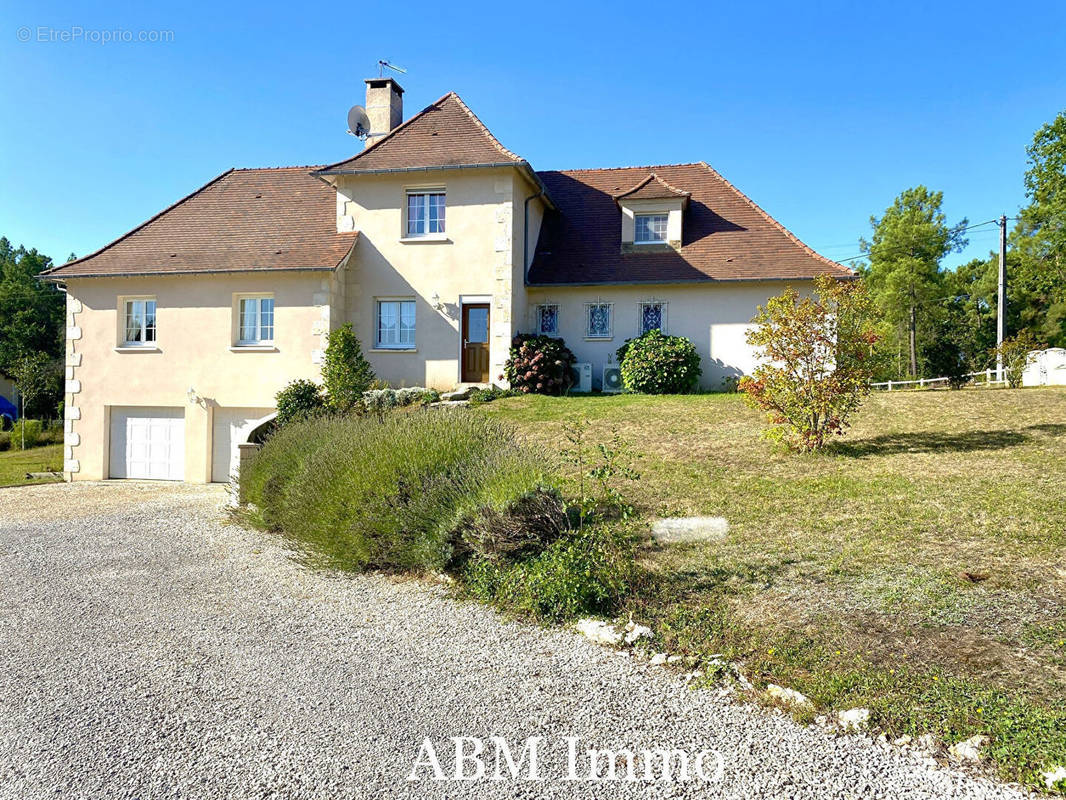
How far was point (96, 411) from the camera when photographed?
63.5ft

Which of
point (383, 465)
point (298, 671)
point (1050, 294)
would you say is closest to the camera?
point (298, 671)

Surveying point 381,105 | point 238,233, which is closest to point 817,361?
point 238,233

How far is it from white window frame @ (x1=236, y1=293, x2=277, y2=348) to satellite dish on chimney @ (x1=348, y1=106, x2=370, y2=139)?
21.9 feet

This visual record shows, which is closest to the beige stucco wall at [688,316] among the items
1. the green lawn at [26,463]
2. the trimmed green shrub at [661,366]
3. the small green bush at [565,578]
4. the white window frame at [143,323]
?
the trimmed green shrub at [661,366]

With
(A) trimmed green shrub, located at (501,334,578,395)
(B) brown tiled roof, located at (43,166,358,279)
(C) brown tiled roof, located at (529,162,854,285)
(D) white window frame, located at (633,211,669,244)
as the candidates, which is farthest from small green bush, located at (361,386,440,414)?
(D) white window frame, located at (633,211,669,244)

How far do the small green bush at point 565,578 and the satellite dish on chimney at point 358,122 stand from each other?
61.5ft

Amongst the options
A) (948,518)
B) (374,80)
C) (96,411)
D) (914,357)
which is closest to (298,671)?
(948,518)

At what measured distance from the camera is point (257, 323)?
18734mm

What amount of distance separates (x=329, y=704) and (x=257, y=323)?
51.9 feet

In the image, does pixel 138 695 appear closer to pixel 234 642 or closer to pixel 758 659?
pixel 234 642

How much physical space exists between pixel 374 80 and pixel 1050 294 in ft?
118

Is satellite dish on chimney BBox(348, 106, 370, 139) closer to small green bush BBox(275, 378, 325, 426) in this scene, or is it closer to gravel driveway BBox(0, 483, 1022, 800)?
small green bush BBox(275, 378, 325, 426)

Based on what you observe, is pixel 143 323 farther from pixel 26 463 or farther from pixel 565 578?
pixel 565 578

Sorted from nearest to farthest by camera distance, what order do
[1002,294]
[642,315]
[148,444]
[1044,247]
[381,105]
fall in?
[642,315] → [148,444] → [381,105] → [1002,294] → [1044,247]
